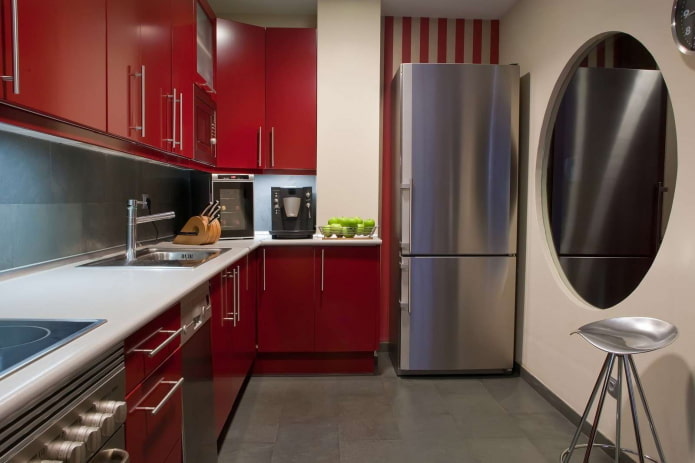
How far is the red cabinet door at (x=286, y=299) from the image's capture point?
10.9ft

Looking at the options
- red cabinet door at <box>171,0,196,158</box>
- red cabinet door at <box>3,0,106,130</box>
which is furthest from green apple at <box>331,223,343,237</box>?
red cabinet door at <box>3,0,106,130</box>

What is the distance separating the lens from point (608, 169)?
9.71 ft

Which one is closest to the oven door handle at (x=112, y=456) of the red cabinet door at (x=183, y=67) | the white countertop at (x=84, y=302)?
the white countertop at (x=84, y=302)

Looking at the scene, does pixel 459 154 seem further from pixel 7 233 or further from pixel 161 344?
pixel 7 233

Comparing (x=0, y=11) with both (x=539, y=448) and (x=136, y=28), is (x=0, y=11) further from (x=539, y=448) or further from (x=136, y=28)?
(x=539, y=448)

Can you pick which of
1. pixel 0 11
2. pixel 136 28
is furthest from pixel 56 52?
pixel 136 28

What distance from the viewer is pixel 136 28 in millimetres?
1943

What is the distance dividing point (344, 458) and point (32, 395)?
177cm

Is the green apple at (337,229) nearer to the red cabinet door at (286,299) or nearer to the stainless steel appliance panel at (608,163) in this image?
the red cabinet door at (286,299)

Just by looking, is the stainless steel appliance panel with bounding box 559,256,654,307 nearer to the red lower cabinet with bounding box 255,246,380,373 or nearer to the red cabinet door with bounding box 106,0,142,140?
the red lower cabinet with bounding box 255,246,380,373

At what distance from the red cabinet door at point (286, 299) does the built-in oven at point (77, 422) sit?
6.91 ft

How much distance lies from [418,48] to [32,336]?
3.49 m

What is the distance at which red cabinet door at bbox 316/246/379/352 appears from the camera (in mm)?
3312

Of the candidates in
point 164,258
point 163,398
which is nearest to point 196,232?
point 164,258
